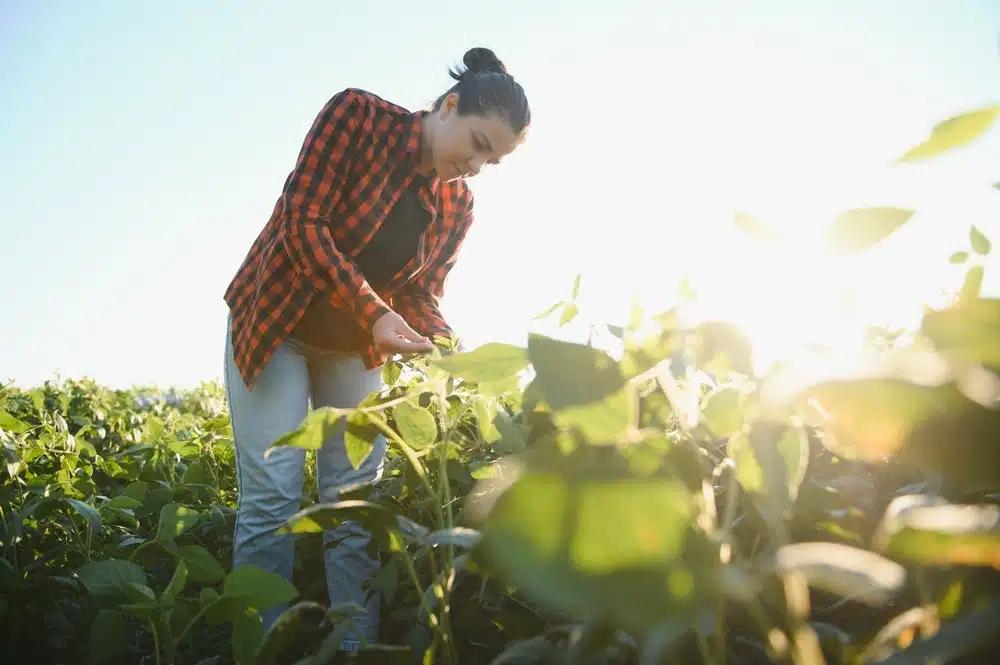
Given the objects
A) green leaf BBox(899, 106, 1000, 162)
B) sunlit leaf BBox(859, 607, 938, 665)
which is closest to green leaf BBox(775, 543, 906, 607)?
sunlit leaf BBox(859, 607, 938, 665)

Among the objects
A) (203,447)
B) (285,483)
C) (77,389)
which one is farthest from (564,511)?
(77,389)

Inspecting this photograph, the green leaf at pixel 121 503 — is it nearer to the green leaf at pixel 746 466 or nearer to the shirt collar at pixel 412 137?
the shirt collar at pixel 412 137

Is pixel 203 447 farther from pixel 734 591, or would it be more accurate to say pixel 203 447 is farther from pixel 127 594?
pixel 734 591

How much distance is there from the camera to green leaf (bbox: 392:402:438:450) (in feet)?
2.68

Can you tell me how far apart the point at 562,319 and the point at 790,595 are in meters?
0.54

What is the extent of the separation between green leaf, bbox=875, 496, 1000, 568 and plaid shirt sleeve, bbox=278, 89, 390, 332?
168cm

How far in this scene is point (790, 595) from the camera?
0.39 meters

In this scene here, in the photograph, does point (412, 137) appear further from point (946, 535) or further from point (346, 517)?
point (946, 535)

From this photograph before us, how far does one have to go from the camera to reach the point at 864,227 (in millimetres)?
396

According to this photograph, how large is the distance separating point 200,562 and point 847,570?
3.95ft

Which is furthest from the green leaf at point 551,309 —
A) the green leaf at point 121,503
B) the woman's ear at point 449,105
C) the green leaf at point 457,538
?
the woman's ear at point 449,105

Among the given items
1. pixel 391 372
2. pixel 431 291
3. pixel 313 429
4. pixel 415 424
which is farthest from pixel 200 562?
pixel 431 291

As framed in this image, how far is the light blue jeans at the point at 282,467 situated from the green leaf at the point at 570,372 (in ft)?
5.47

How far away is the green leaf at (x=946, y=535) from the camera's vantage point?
33 centimetres
